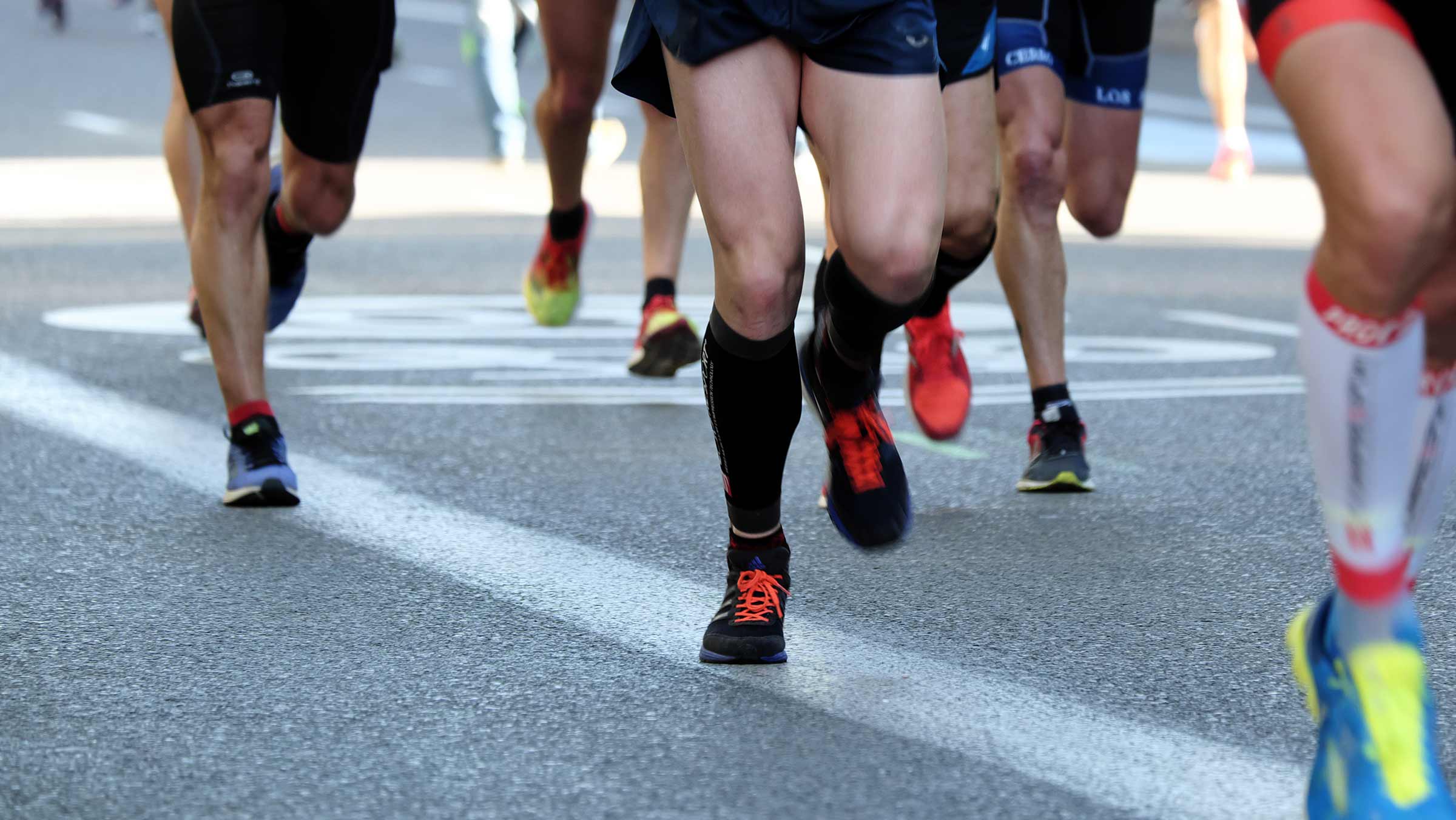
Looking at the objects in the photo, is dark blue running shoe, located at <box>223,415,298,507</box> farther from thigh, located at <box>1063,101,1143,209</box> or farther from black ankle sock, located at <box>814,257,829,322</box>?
thigh, located at <box>1063,101,1143,209</box>

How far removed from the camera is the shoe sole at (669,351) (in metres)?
6.14

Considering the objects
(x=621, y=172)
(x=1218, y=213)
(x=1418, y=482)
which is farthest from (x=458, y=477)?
(x=621, y=172)

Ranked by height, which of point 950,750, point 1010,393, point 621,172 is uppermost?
point 950,750

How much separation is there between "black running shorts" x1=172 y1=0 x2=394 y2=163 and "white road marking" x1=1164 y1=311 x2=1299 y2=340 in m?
3.57

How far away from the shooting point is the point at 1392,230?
235 centimetres

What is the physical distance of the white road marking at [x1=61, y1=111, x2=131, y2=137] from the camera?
16688mm

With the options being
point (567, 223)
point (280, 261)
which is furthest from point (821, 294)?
point (567, 223)

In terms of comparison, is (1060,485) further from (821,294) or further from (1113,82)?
(821,294)

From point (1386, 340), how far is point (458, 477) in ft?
9.61

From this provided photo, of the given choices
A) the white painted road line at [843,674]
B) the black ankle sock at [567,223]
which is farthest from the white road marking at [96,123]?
the white painted road line at [843,674]

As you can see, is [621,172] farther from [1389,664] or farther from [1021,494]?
[1389,664]

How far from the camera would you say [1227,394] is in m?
6.29

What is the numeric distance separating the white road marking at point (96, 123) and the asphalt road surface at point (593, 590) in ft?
28.6

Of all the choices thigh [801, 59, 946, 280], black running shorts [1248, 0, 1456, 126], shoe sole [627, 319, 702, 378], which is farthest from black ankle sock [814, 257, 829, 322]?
shoe sole [627, 319, 702, 378]
